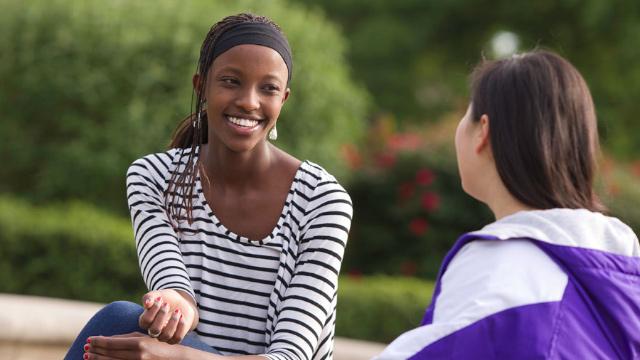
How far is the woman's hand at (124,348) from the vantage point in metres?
2.42

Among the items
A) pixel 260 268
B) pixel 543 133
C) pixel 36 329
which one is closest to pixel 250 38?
pixel 260 268

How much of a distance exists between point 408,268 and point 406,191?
60 centimetres

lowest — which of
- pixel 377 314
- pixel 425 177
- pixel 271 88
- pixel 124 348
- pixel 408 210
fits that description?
pixel 377 314

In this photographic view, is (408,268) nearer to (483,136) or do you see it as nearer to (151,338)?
(151,338)

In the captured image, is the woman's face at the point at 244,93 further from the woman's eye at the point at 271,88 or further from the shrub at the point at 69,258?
the shrub at the point at 69,258

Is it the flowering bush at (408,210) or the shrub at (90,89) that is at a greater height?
the shrub at (90,89)

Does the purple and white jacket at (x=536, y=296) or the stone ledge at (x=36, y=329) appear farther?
the stone ledge at (x=36, y=329)

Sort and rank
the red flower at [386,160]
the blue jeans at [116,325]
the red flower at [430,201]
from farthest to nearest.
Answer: the red flower at [386,160]
the red flower at [430,201]
the blue jeans at [116,325]

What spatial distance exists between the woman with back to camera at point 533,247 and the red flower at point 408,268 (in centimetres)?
549

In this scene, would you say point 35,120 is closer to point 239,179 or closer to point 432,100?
point 239,179

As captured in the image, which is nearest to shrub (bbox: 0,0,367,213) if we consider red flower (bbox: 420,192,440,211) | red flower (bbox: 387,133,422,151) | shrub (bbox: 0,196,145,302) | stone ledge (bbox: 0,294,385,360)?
shrub (bbox: 0,196,145,302)

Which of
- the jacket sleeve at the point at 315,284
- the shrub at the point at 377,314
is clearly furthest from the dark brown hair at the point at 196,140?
the shrub at the point at 377,314

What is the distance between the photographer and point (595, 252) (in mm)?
2012

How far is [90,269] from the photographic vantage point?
587 cm
